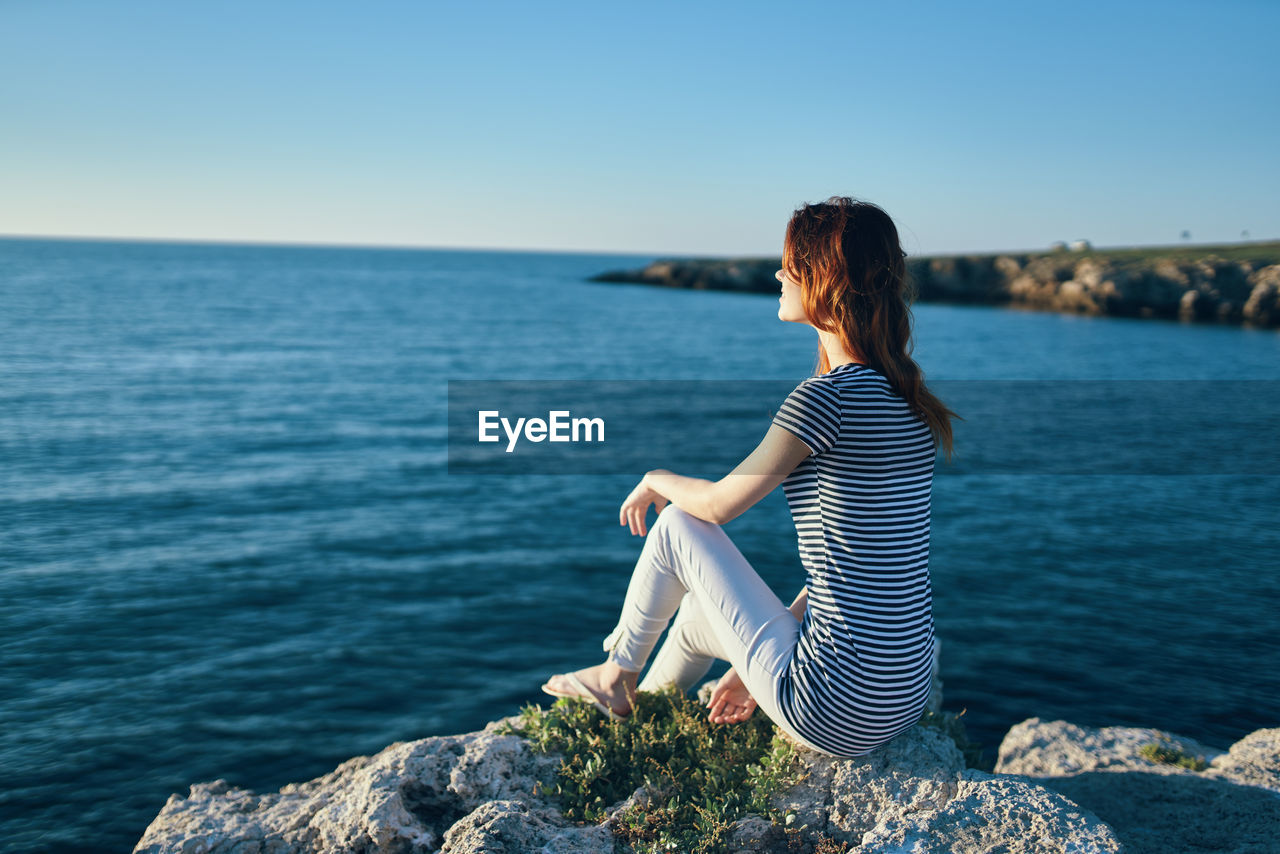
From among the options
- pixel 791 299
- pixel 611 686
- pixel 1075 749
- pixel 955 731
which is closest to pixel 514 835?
pixel 611 686

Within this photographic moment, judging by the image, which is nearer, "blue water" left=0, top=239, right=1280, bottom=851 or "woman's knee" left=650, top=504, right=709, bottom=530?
"woman's knee" left=650, top=504, right=709, bottom=530

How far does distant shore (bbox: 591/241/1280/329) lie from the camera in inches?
2356

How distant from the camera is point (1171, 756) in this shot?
19.6 feet

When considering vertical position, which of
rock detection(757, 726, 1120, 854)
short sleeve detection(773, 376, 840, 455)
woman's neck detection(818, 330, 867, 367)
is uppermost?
woman's neck detection(818, 330, 867, 367)

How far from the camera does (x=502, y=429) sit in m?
22.4

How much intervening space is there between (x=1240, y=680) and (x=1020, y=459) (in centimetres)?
1046

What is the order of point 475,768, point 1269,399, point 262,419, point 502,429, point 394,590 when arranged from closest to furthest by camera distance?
point 475,768
point 394,590
point 262,419
point 502,429
point 1269,399

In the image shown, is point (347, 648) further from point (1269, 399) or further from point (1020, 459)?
point (1269, 399)

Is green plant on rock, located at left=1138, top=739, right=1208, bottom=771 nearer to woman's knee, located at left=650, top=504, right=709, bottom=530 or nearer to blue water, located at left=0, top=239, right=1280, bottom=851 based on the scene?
blue water, located at left=0, top=239, right=1280, bottom=851

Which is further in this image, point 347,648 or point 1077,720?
point 347,648

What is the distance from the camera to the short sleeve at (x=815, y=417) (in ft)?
10.8

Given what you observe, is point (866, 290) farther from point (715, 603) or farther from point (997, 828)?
point (997, 828)

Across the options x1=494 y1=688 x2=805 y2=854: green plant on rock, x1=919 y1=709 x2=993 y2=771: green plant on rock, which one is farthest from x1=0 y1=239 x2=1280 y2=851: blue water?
x1=494 y1=688 x2=805 y2=854: green plant on rock

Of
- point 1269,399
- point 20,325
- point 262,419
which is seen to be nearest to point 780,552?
point 262,419
